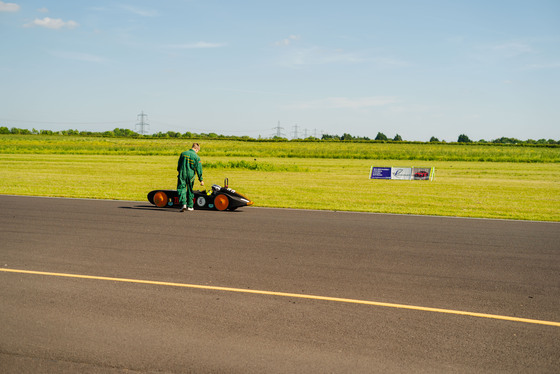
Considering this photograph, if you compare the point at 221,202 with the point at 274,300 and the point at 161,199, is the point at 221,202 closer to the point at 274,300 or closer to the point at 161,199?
the point at 161,199

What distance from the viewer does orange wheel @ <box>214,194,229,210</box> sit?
1393cm

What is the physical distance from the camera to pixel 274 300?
5.89 metres

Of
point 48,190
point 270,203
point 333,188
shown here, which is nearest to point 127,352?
point 270,203

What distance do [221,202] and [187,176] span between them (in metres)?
1.25

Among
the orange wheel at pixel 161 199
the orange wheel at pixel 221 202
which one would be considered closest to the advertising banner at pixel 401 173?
the orange wheel at pixel 221 202

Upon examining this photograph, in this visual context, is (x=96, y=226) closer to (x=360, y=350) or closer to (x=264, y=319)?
(x=264, y=319)

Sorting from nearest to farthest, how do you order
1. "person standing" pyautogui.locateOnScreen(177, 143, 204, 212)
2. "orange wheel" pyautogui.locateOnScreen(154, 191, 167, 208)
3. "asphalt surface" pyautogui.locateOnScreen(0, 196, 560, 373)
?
"asphalt surface" pyautogui.locateOnScreen(0, 196, 560, 373) < "person standing" pyautogui.locateOnScreen(177, 143, 204, 212) < "orange wheel" pyautogui.locateOnScreen(154, 191, 167, 208)

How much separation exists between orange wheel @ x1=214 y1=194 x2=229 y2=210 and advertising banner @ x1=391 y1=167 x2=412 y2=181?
17.8 meters

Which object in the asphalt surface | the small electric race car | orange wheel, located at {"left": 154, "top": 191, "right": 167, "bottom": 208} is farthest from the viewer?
orange wheel, located at {"left": 154, "top": 191, "right": 167, "bottom": 208}

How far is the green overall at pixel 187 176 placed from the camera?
13.7 meters

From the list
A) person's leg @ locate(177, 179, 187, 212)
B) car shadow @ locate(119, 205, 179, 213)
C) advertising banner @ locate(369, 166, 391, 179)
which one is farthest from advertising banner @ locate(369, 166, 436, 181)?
person's leg @ locate(177, 179, 187, 212)

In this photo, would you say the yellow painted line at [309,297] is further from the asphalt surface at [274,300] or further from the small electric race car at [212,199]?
the small electric race car at [212,199]

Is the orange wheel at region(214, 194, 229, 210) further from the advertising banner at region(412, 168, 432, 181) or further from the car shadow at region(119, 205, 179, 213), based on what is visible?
the advertising banner at region(412, 168, 432, 181)

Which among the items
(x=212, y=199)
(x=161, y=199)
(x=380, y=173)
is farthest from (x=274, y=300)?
(x=380, y=173)
